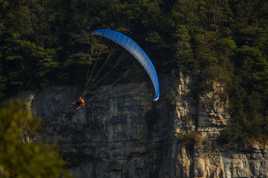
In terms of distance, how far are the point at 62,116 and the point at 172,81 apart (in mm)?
6321

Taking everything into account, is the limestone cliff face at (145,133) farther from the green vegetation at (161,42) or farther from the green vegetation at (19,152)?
the green vegetation at (19,152)

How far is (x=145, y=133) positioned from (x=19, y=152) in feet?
96.0

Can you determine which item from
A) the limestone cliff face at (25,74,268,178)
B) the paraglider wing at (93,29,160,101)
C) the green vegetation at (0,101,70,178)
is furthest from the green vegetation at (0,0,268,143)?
the green vegetation at (0,101,70,178)

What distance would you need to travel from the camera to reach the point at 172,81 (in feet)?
129

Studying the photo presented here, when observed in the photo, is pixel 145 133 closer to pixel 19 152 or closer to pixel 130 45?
pixel 130 45

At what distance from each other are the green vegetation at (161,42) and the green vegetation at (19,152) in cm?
2789

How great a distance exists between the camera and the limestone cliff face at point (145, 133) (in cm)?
3762

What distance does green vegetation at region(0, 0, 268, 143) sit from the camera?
3853 cm

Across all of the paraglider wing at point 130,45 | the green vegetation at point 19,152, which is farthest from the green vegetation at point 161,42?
the green vegetation at point 19,152

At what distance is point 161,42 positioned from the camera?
130 ft

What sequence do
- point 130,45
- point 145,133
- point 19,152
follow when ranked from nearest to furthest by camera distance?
point 19,152 < point 130,45 < point 145,133

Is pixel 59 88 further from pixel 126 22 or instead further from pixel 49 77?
pixel 126 22

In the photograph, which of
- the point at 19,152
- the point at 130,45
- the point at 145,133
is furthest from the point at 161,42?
the point at 19,152

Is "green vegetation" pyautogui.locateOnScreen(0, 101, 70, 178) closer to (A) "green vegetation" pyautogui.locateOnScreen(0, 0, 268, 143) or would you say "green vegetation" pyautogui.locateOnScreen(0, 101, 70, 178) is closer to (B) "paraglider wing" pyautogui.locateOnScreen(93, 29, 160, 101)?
(B) "paraglider wing" pyautogui.locateOnScreen(93, 29, 160, 101)
